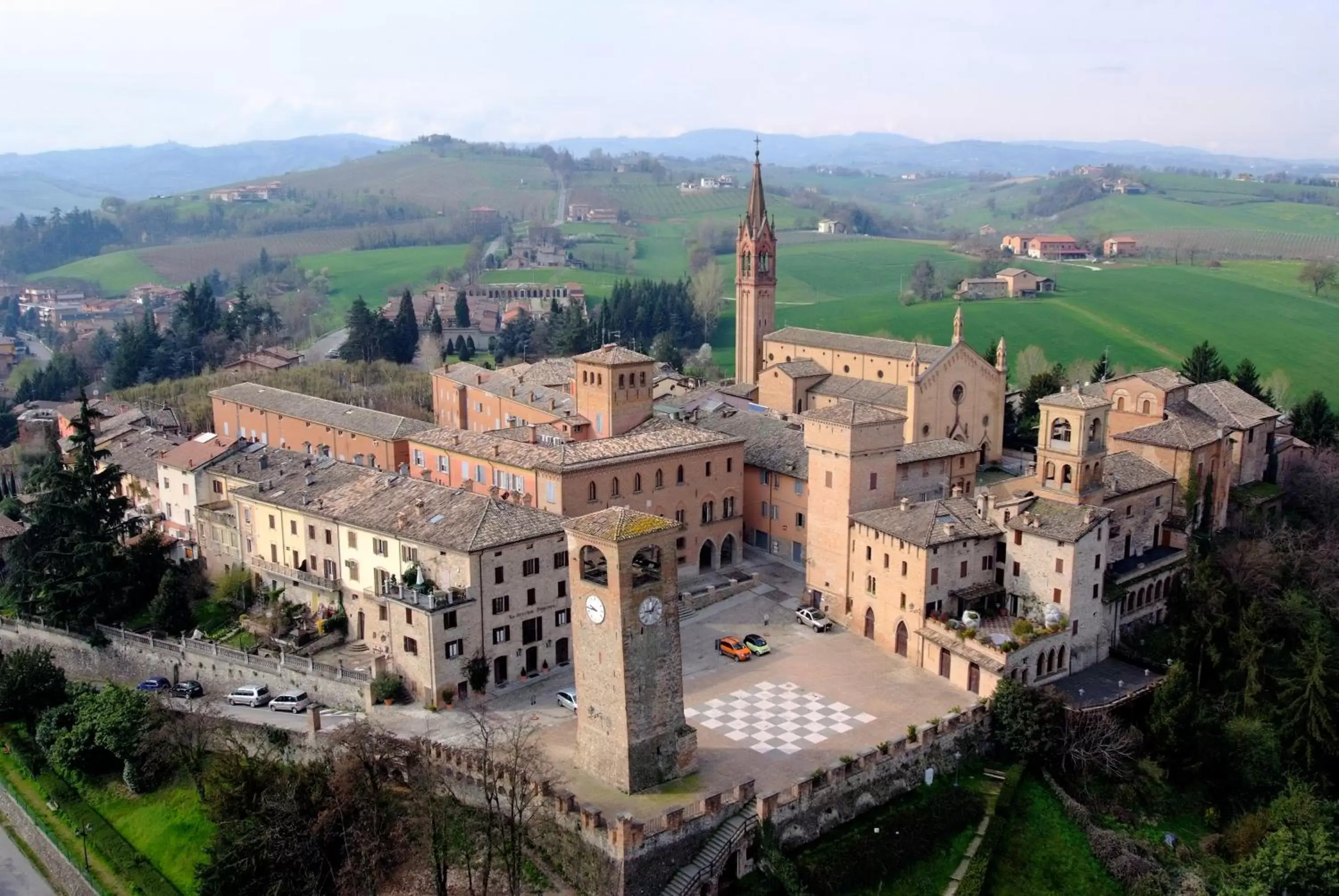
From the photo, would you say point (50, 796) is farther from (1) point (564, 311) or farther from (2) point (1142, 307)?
(2) point (1142, 307)

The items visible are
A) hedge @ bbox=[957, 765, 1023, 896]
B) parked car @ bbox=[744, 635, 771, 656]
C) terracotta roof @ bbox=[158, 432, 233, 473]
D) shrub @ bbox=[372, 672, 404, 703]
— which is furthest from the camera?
terracotta roof @ bbox=[158, 432, 233, 473]

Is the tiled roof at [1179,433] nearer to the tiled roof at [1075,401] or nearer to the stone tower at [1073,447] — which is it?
the stone tower at [1073,447]

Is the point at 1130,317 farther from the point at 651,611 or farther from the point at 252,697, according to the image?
the point at 252,697

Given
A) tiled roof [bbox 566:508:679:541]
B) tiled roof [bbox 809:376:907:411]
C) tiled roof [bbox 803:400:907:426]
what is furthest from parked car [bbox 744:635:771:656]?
tiled roof [bbox 809:376:907:411]

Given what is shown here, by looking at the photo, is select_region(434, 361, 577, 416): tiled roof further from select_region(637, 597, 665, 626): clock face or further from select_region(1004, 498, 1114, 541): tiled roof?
select_region(637, 597, 665, 626): clock face

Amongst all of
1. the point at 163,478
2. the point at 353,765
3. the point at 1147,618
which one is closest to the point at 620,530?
the point at 353,765

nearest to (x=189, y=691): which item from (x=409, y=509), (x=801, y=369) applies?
(x=409, y=509)
